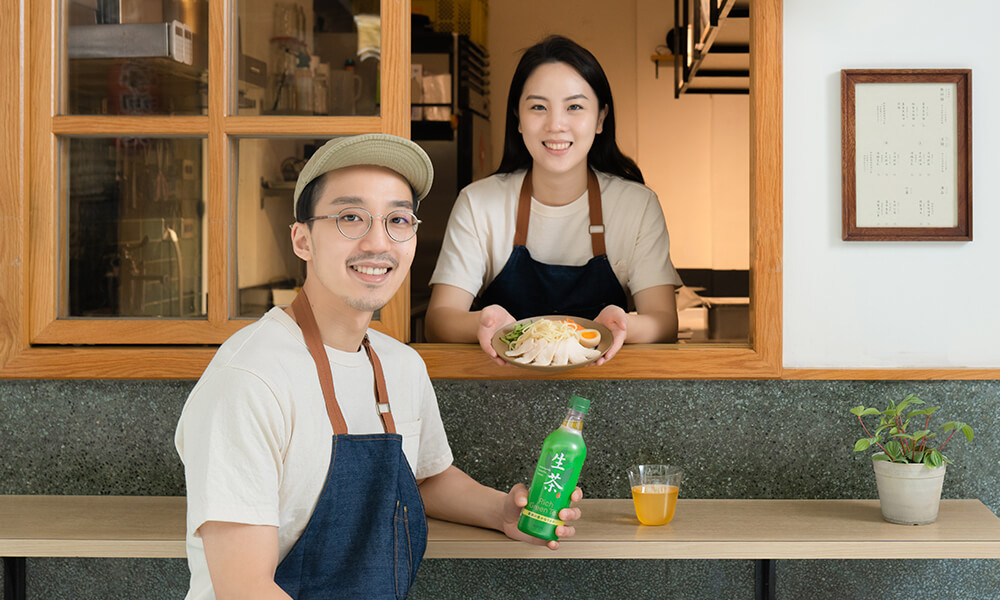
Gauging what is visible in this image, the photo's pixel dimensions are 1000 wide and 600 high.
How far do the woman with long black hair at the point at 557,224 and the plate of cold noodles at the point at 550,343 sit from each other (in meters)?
0.32

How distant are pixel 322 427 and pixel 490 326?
60cm

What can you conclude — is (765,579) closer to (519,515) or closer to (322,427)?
(519,515)

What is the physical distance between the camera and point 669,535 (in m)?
1.81

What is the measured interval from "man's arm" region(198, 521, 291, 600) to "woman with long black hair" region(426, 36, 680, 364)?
101 centimetres

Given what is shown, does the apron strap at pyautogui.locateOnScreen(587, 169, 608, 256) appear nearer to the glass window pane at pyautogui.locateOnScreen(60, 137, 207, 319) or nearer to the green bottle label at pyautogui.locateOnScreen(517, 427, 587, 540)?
the green bottle label at pyautogui.locateOnScreen(517, 427, 587, 540)

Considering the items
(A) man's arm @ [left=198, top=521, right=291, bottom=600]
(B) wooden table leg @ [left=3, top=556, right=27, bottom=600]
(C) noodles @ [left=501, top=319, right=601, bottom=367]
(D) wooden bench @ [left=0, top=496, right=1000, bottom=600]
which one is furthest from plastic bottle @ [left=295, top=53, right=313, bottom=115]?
(B) wooden table leg @ [left=3, top=556, right=27, bottom=600]

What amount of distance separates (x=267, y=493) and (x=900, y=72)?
65.0 inches

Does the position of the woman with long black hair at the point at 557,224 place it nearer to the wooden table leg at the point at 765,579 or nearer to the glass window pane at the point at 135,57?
the wooden table leg at the point at 765,579

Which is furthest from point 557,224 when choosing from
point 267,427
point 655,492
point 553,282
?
point 267,427

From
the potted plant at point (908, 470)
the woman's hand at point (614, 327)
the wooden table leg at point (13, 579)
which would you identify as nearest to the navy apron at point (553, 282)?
the woman's hand at point (614, 327)

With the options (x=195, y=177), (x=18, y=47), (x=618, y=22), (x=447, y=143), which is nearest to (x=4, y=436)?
(x=195, y=177)

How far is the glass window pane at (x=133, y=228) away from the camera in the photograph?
7.06 feet

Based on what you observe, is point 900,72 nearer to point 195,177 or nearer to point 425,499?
point 425,499

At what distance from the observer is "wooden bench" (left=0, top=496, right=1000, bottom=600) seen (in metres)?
1.75
